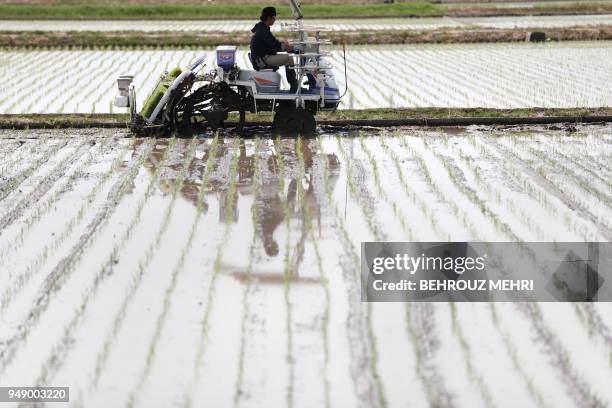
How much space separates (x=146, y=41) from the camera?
63.0 feet

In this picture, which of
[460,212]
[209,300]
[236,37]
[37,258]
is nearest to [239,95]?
[460,212]

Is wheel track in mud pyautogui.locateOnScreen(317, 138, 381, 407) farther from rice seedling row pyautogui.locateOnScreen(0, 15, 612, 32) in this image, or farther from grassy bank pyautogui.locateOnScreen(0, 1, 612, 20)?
grassy bank pyautogui.locateOnScreen(0, 1, 612, 20)

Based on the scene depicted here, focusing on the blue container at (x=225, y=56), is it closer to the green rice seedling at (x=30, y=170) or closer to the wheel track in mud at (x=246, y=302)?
the green rice seedling at (x=30, y=170)

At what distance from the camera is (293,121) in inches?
384

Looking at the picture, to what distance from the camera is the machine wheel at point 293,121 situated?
9.74 m

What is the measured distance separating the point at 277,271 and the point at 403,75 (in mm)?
9222

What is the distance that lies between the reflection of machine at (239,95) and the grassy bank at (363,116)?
567 millimetres

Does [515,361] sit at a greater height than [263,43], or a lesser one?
lesser

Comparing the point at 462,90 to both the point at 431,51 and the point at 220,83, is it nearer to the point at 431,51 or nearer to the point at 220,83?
the point at 220,83

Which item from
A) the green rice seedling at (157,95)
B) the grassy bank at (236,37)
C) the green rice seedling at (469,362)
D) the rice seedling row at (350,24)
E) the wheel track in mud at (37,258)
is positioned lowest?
the green rice seedling at (469,362)

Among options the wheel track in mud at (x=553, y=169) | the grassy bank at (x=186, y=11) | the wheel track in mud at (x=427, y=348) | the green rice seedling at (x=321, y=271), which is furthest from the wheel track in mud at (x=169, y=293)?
the grassy bank at (x=186, y=11)

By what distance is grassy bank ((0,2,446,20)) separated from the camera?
86.7 feet

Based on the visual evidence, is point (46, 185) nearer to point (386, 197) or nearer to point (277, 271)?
point (386, 197)

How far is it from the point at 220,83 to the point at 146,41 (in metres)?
10.1
